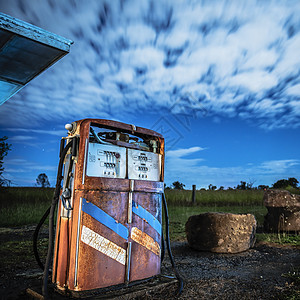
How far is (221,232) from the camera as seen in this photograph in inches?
217

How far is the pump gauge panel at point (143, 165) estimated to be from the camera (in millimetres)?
3480

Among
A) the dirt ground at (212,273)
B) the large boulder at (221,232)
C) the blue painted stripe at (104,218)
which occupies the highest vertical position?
the blue painted stripe at (104,218)

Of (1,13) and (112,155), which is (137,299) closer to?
(112,155)

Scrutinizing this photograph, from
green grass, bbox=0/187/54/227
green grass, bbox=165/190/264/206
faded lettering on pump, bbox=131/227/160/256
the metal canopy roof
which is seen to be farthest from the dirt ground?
green grass, bbox=165/190/264/206

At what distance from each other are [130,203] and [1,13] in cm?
249

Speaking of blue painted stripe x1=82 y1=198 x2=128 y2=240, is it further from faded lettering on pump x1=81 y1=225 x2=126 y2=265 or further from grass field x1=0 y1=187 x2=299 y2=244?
grass field x1=0 y1=187 x2=299 y2=244

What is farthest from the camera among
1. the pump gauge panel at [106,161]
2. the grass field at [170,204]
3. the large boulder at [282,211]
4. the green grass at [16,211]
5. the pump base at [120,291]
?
the grass field at [170,204]

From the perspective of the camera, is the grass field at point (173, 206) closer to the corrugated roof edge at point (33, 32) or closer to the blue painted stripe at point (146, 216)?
the blue painted stripe at point (146, 216)

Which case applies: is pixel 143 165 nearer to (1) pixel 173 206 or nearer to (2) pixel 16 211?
(2) pixel 16 211

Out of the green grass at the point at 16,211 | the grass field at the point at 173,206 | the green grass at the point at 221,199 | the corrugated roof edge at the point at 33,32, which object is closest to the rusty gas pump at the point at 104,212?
the corrugated roof edge at the point at 33,32

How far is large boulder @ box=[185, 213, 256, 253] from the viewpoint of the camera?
5516mm

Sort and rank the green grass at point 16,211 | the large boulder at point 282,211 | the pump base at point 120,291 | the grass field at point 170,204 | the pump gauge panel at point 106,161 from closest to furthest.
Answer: the pump base at point 120,291 → the pump gauge panel at point 106,161 → the large boulder at point 282,211 → the green grass at point 16,211 → the grass field at point 170,204

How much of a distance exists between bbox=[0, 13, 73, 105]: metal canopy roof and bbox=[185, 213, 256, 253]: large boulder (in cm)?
385

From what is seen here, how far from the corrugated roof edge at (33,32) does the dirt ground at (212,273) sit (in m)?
2.81
